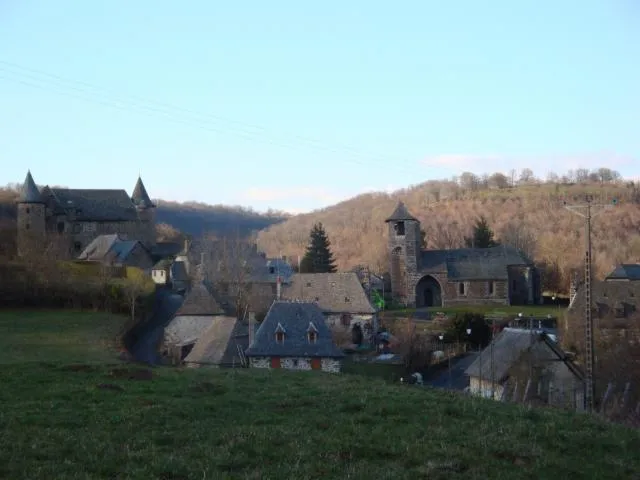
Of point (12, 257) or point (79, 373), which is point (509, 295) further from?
point (79, 373)

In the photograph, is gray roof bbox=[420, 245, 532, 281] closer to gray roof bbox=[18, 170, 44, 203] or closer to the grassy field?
gray roof bbox=[18, 170, 44, 203]

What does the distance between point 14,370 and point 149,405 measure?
612 cm

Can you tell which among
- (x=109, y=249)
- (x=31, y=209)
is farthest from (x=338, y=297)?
(x=31, y=209)

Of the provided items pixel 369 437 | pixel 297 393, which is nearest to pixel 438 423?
pixel 369 437

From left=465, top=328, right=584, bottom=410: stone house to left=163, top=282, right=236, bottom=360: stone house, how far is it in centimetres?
1404

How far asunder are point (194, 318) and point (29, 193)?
29.8m

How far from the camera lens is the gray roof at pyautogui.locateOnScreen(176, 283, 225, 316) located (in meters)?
39.7

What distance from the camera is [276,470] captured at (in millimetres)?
8594

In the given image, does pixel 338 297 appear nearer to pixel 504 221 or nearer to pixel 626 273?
pixel 626 273

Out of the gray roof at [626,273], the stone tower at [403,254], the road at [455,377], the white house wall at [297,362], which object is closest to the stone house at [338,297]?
the road at [455,377]

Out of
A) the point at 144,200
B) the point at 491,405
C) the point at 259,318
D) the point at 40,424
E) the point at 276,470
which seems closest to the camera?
the point at 276,470

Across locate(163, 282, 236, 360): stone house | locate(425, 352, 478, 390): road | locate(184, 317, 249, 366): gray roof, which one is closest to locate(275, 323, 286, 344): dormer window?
locate(184, 317, 249, 366): gray roof

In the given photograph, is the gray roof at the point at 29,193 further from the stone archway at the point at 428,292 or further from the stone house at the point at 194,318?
the stone archway at the point at 428,292

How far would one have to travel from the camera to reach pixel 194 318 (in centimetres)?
3938
